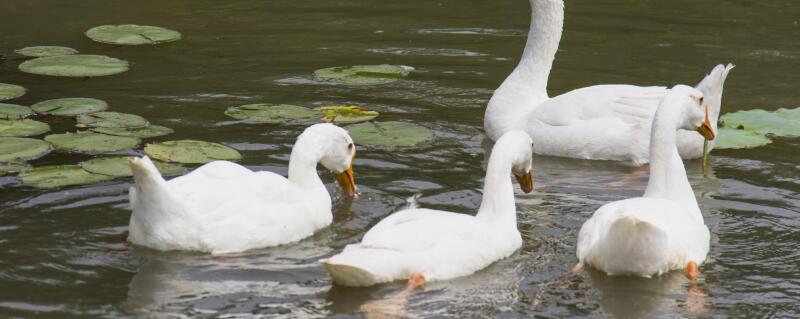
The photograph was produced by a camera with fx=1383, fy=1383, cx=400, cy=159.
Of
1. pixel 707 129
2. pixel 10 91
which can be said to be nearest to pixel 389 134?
pixel 707 129

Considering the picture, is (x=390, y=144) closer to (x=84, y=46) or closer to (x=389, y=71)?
(x=389, y=71)

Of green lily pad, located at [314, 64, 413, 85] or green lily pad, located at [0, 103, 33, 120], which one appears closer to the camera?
green lily pad, located at [0, 103, 33, 120]

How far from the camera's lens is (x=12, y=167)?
370 inches

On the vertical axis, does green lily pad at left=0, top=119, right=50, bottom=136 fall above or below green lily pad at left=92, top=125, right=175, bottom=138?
below

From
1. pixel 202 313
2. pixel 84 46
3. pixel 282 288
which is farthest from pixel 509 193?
pixel 84 46

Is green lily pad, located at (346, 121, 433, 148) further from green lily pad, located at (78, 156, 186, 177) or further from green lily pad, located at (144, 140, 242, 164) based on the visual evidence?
green lily pad, located at (78, 156, 186, 177)

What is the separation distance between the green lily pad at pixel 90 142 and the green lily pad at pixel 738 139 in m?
4.47

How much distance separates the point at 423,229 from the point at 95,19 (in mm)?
8319

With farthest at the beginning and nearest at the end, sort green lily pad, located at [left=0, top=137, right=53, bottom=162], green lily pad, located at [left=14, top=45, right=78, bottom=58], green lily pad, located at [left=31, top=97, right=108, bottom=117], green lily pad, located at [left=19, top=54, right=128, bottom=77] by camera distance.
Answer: green lily pad, located at [left=14, top=45, right=78, bottom=58]
green lily pad, located at [left=19, top=54, right=128, bottom=77]
green lily pad, located at [left=31, top=97, right=108, bottom=117]
green lily pad, located at [left=0, top=137, right=53, bottom=162]

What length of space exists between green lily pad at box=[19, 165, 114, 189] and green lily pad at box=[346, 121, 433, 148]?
208 centimetres

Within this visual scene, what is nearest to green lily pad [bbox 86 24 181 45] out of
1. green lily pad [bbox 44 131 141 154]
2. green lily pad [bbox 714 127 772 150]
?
green lily pad [bbox 44 131 141 154]

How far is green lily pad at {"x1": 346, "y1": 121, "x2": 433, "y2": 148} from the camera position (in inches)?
410

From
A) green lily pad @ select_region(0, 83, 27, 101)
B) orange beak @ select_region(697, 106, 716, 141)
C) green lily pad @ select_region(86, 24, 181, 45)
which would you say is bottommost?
green lily pad @ select_region(0, 83, 27, 101)

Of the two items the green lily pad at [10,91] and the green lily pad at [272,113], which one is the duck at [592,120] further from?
the green lily pad at [10,91]
